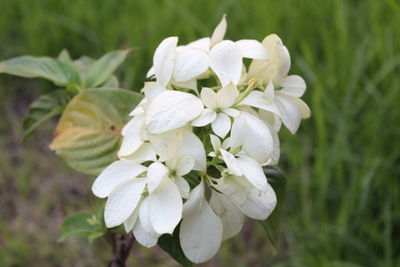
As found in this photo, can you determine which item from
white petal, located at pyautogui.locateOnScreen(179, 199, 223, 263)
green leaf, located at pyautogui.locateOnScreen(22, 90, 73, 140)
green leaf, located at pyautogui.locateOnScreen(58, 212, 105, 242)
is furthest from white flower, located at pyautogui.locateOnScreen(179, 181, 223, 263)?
green leaf, located at pyautogui.locateOnScreen(22, 90, 73, 140)

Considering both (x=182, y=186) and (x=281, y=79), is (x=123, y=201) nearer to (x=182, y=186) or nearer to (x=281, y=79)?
(x=182, y=186)

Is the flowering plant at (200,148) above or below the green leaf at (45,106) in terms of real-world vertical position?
above

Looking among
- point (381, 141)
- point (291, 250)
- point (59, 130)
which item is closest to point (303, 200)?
point (291, 250)

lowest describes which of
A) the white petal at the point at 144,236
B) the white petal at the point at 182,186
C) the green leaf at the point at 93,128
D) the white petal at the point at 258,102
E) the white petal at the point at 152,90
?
the green leaf at the point at 93,128

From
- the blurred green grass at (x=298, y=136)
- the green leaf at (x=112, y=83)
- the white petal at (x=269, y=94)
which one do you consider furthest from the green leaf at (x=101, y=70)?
the blurred green grass at (x=298, y=136)

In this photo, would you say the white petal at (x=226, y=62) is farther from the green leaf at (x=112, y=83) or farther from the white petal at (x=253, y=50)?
the green leaf at (x=112, y=83)

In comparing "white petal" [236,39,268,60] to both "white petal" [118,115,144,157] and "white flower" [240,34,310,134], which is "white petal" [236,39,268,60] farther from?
"white petal" [118,115,144,157]

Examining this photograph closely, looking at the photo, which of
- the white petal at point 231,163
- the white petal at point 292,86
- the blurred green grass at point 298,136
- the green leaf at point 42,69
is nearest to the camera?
the white petal at point 231,163
